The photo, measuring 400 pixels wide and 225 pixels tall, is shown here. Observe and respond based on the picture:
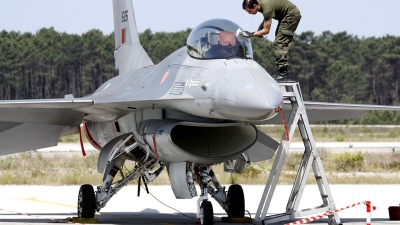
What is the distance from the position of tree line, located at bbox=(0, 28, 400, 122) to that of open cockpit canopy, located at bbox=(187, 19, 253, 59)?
235 ft

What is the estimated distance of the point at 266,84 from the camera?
9.21m

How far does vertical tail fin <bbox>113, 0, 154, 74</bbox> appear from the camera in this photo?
14.9 meters

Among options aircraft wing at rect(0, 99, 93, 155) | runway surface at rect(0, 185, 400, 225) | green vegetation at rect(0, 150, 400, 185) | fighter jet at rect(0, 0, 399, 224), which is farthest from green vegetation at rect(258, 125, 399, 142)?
fighter jet at rect(0, 0, 399, 224)

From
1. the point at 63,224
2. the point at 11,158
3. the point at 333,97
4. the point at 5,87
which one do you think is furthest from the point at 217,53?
the point at 5,87

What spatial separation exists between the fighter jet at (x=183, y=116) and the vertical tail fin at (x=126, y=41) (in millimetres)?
1177

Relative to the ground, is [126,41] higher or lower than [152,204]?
higher

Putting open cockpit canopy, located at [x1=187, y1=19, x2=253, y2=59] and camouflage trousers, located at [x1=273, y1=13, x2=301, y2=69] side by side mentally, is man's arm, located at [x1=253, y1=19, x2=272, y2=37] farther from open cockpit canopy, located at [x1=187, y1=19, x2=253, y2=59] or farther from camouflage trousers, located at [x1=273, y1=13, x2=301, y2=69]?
camouflage trousers, located at [x1=273, y1=13, x2=301, y2=69]

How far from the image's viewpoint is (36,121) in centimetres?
1229

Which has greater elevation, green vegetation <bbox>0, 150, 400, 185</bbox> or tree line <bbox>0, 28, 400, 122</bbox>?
tree line <bbox>0, 28, 400, 122</bbox>

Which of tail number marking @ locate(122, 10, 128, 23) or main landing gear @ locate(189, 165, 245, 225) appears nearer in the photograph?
main landing gear @ locate(189, 165, 245, 225)

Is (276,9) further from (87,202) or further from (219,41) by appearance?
(87,202)

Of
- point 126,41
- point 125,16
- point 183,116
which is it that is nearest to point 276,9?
point 183,116

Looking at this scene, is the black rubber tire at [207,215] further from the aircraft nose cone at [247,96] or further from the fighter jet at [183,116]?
the aircraft nose cone at [247,96]

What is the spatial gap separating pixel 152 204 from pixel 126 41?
12.2 feet
